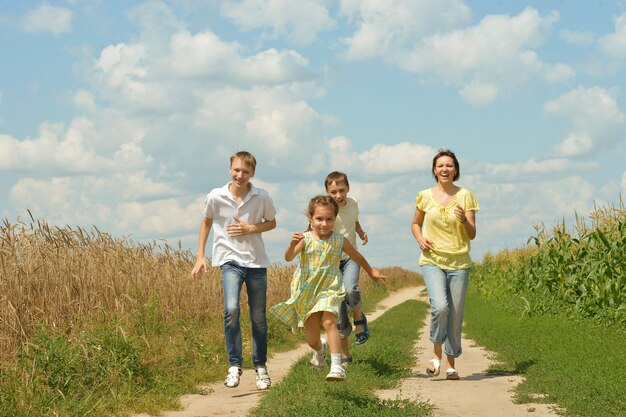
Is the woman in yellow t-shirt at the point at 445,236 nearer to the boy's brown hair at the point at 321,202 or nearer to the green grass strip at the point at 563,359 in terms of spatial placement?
the green grass strip at the point at 563,359

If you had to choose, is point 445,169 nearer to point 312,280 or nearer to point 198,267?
point 312,280

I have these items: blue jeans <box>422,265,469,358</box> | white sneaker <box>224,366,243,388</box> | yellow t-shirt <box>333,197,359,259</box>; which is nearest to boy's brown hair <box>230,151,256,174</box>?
yellow t-shirt <box>333,197,359,259</box>

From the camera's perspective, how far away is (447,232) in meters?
10.0

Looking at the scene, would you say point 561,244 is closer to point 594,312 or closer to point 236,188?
point 594,312

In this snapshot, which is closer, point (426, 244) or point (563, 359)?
point (426, 244)

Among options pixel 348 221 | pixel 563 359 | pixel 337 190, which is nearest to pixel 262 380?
pixel 348 221

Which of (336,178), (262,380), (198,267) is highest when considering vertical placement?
(336,178)

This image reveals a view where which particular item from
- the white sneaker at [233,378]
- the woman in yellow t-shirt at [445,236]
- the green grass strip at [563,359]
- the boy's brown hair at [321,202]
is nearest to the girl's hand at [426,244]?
the woman in yellow t-shirt at [445,236]

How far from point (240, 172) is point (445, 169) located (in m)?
2.62

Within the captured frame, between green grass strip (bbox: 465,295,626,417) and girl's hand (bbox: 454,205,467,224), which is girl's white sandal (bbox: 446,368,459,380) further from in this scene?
girl's hand (bbox: 454,205,467,224)

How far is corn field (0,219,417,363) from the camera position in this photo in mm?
10836

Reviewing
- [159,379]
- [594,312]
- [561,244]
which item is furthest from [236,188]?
[561,244]

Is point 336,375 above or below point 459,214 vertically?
below

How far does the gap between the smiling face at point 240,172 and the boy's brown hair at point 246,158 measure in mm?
24
